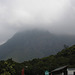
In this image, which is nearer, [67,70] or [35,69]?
[67,70]

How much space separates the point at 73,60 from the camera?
80.8 metres

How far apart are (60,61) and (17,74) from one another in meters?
21.1

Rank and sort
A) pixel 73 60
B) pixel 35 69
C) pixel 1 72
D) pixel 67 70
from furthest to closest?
pixel 35 69 < pixel 73 60 < pixel 1 72 < pixel 67 70

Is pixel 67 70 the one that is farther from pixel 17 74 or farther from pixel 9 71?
pixel 17 74

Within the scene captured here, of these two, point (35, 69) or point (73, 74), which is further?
point (35, 69)

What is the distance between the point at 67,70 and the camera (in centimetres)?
3059

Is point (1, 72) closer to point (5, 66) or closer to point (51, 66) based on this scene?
point (5, 66)

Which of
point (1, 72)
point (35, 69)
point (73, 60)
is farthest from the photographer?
point (35, 69)

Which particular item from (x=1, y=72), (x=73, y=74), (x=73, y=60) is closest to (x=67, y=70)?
(x=73, y=74)

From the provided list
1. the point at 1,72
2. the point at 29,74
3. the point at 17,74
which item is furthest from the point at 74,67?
the point at 29,74

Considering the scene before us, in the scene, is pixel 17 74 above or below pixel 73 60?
below

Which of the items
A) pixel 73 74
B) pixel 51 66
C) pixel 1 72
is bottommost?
pixel 73 74

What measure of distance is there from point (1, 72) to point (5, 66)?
3177 mm

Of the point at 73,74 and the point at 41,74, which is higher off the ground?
the point at 41,74
